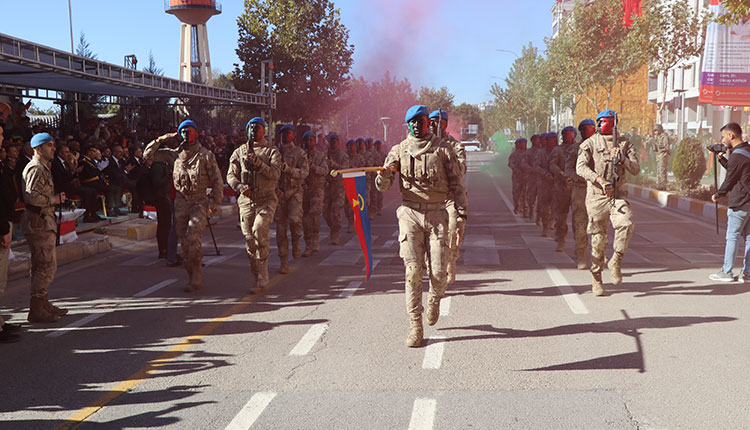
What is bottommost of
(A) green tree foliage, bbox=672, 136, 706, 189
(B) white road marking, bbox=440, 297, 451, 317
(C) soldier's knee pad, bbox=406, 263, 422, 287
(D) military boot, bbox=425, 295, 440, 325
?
(B) white road marking, bbox=440, 297, 451, 317

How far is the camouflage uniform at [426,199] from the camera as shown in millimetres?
6070

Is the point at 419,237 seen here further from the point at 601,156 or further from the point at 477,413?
the point at 601,156

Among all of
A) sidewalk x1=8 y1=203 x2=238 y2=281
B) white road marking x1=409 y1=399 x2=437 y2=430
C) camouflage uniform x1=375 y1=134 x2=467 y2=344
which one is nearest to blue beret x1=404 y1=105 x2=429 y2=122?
camouflage uniform x1=375 y1=134 x2=467 y2=344

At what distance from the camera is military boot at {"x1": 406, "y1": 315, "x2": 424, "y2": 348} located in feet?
19.4

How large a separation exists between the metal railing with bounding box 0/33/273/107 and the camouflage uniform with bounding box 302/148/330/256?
497 cm

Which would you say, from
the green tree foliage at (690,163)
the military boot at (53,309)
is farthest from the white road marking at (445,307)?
the green tree foliage at (690,163)

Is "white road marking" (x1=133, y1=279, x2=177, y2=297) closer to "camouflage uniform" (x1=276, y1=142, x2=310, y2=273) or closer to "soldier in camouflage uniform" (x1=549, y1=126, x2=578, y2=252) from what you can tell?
"camouflage uniform" (x1=276, y1=142, x2=310, y2=273)

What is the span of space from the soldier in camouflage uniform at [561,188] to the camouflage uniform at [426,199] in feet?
17.7

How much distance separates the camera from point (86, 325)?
693 centimetres

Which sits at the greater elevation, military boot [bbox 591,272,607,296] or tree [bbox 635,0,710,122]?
tree [bbox 635,0,710,122]

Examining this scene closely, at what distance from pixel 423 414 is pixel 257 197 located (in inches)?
189

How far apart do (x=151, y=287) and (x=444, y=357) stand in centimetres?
465

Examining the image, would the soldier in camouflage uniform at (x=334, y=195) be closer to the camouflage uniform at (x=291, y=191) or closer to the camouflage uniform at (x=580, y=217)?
the camouflage uniform at (x=291, y=191)

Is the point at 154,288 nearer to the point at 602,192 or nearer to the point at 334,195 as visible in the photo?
the point at 334,195
